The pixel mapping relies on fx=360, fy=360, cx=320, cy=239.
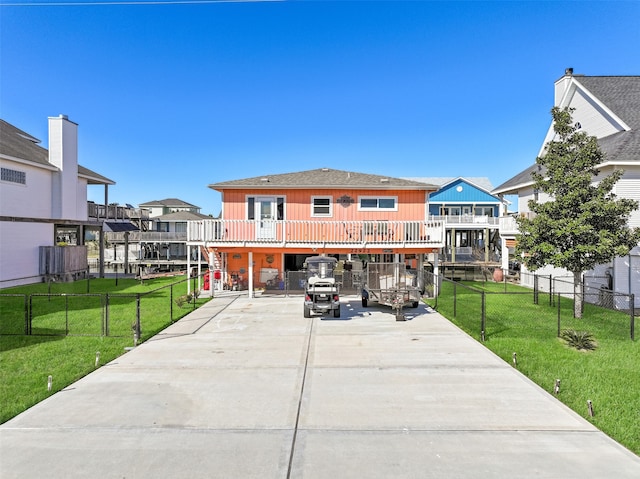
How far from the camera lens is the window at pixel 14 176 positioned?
18141mm

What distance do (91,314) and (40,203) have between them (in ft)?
41.1

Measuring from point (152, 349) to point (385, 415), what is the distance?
19.5 feet

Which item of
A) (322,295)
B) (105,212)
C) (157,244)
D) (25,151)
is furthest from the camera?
(157,244)

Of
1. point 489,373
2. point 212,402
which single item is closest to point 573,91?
point 489,373

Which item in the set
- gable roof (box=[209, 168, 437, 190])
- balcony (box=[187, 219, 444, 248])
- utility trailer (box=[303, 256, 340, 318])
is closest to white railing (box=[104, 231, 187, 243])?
gable roof (box=[209, 168, 437, 190])

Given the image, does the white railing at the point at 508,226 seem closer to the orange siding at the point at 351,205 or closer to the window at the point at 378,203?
the orange siding at the point at 351,205

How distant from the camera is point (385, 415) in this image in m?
5.39

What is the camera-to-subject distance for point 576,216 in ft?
39.4

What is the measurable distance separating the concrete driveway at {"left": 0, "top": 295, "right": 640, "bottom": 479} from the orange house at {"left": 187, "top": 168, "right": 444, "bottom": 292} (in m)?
7.86

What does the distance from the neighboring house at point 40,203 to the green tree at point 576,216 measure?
900 inches

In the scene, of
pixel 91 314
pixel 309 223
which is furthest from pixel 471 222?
pixel 91 314

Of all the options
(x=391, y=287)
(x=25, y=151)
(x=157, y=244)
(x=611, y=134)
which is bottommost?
(x=391, y=287)

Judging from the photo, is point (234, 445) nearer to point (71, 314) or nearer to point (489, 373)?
point (489, 373)

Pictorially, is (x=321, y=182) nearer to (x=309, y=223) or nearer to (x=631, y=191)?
(x=309, y=223)
